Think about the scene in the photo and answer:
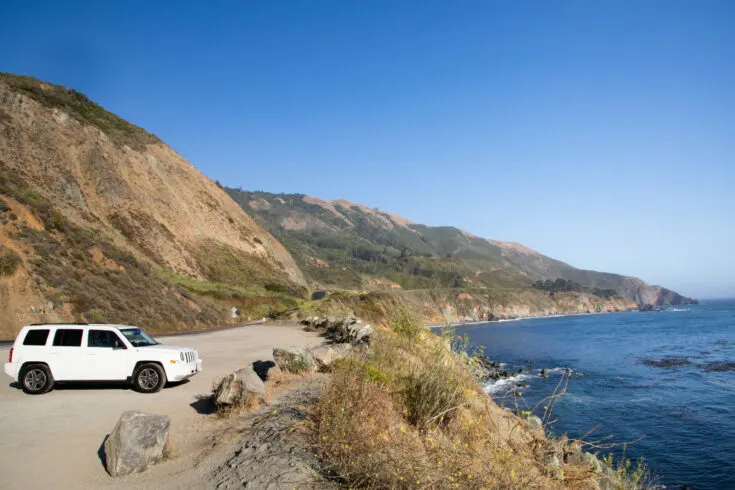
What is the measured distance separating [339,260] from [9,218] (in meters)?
157

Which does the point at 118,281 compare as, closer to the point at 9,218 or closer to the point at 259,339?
the point at 9,218

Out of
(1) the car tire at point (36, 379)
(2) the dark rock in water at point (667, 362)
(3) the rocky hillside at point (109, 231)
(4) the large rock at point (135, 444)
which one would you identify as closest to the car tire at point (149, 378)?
(1) the car tire at point (36, 379)

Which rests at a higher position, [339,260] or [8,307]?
[339,260]

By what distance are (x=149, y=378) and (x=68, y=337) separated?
6.88 feet

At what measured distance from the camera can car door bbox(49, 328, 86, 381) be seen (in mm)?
10328

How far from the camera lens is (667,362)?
39656 mm

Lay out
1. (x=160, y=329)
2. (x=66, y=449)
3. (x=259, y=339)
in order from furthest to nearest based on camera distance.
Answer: (x=160, y=329) < (x=259, y=339) < (x=66, y=449)

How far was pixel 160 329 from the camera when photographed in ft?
88.5

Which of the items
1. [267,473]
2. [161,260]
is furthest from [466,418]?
[161,260]

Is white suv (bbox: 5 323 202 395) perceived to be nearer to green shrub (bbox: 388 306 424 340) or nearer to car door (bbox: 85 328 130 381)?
car door (bbox: 85 328 130 381)

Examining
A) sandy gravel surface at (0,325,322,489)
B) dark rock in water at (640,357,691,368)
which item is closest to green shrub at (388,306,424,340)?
sandy gravel surface at (0,325,322,489)

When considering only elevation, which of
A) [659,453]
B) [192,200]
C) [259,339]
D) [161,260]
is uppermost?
[192,200]

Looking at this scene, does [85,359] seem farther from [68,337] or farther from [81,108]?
[81,108]

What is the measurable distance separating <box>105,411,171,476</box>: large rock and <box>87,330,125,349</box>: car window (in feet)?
15.8
